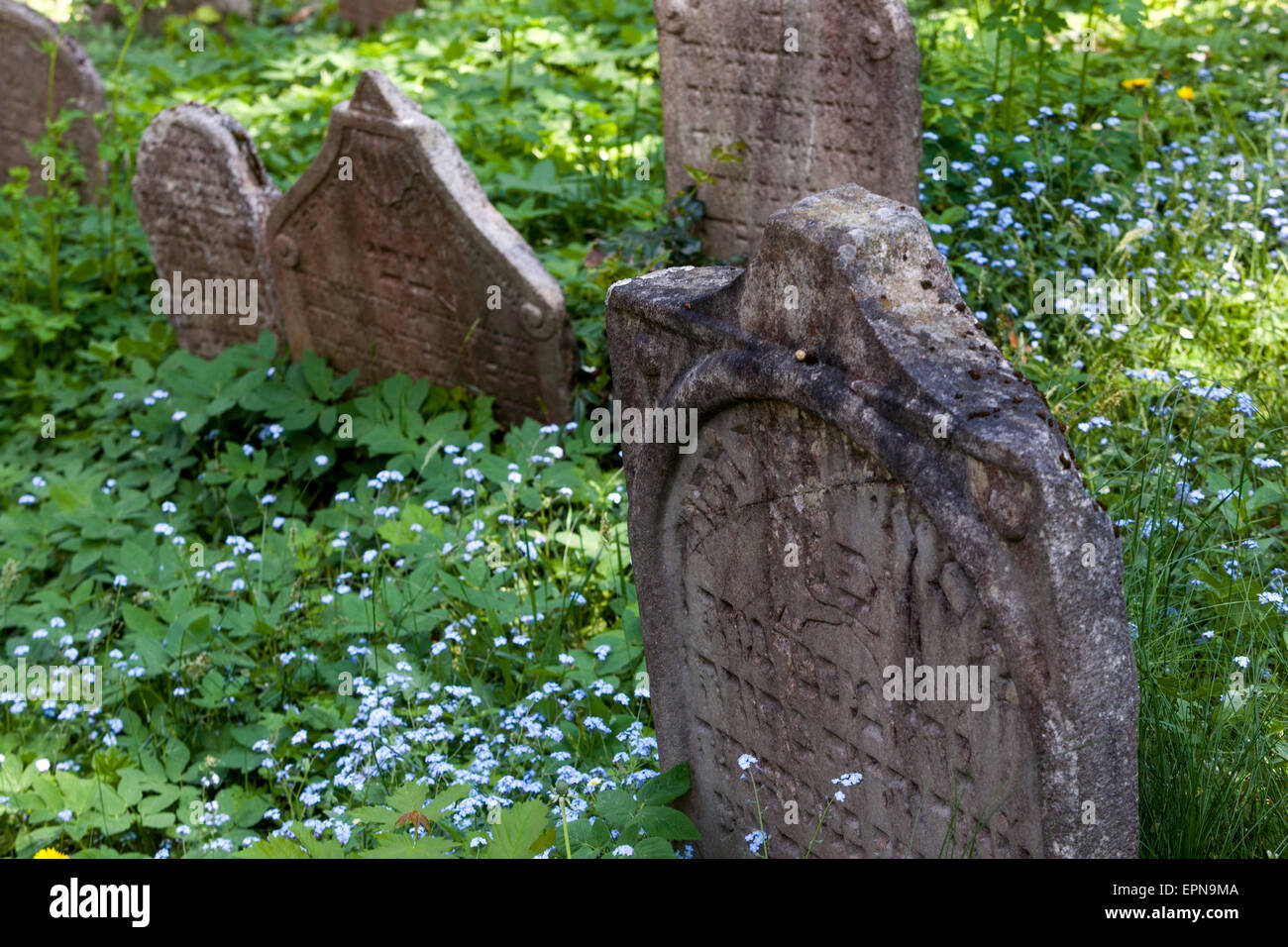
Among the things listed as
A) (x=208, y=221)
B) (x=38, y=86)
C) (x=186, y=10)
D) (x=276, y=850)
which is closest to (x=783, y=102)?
(x=208, y=221)

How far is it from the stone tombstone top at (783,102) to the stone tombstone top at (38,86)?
3.37 meters

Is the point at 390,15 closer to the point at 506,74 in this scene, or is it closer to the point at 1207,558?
the point at 506,74

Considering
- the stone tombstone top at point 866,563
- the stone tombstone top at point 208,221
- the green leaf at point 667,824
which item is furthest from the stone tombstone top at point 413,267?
the green leaf at point 667,824

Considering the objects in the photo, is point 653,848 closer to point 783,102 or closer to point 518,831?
point 518,831

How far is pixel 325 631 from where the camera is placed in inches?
136

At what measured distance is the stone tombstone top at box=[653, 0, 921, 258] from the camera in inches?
167

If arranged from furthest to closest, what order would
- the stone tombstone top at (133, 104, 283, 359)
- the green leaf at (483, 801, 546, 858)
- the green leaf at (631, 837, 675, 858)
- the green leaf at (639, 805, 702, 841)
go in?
the stone tombstone top at (133, 104, 283, 359), the green leaf at (639, 805, 702, 841), the green leaf at (631, 837, 675, 858), the green leaf at (483, 801, 546, 858)

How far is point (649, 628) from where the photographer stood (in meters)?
2.61

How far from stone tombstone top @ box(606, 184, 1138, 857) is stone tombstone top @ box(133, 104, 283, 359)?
317 cm

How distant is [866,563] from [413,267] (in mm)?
3016

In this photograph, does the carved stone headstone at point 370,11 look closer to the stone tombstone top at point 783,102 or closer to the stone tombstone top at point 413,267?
the stone tombstone top at point 413,267

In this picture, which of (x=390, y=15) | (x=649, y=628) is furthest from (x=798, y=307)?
(x=390, y=15)

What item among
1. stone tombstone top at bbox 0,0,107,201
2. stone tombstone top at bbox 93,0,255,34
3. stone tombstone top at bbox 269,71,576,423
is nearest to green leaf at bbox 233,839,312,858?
stone tombstone top at bbox 269,71,576,423

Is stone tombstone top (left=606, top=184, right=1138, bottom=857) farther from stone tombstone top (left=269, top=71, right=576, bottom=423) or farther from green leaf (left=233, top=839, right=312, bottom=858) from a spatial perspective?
stone tombstone top (left=269, top=71, right=576, bottom=423)
